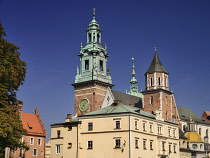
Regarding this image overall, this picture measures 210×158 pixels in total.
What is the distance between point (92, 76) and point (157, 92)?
14534 mm

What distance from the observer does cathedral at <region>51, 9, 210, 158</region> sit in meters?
60.0

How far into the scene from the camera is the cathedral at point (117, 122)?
60.0 meters

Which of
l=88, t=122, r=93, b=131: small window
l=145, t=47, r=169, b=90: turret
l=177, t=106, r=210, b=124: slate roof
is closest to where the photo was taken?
l=88, t=122, r=93, b=131: small window

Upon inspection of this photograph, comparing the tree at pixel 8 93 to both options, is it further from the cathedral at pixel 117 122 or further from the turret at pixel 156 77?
the turret at pixel 156 77

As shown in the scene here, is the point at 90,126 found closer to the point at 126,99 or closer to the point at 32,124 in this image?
the point at 32,124

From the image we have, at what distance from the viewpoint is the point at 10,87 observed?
152 ft

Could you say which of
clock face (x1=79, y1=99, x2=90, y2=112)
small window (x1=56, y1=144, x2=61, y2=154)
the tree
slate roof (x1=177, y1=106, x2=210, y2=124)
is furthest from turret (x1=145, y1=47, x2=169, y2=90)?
the tree

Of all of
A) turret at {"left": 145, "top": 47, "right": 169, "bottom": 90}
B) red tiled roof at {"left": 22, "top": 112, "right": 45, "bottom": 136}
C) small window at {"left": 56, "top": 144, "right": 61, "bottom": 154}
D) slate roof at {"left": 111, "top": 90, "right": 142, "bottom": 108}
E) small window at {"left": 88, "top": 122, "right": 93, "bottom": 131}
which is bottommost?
small window at {"left": 56, "top": 144, "right": 61, "bottom": 154}

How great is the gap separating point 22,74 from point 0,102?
18.6 ft

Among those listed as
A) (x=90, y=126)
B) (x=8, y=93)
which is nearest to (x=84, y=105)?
(x=90, y=126)

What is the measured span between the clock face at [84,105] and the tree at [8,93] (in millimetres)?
37183

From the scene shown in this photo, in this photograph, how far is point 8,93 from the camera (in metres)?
46.9

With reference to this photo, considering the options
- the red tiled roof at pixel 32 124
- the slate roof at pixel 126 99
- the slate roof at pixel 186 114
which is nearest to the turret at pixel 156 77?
the slate roof at pixel 126 99

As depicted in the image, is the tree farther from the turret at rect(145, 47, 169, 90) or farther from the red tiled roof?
the turret at rect(145, 47, 169, 90)
